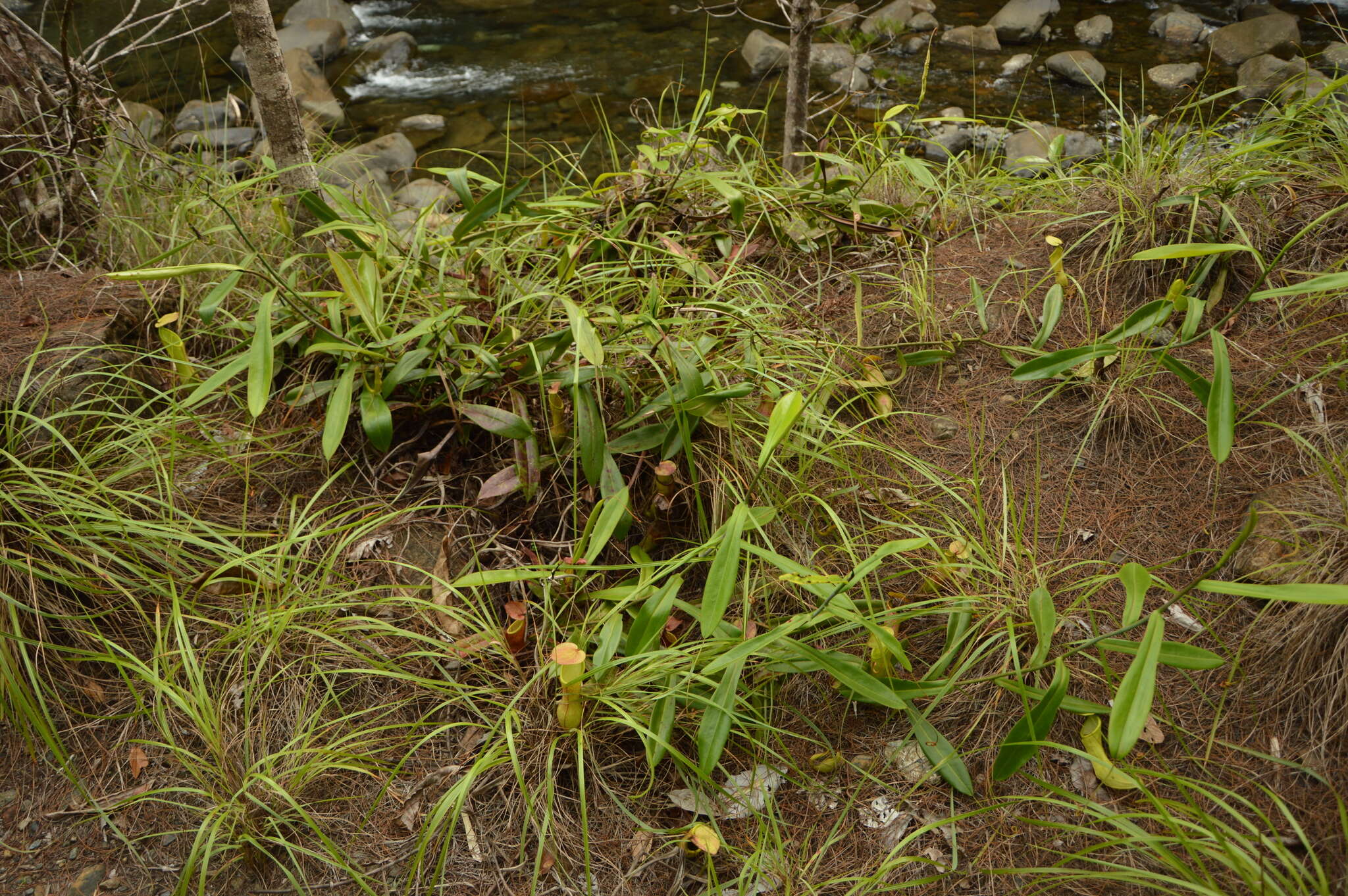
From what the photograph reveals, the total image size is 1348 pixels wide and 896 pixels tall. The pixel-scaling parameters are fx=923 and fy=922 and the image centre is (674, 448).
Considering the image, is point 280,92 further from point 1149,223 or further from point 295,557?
point 1149,223

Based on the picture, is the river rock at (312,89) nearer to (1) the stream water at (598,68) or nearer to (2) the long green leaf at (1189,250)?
(1) the stream water at (598,68)

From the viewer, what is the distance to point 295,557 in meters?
1.86

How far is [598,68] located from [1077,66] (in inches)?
119

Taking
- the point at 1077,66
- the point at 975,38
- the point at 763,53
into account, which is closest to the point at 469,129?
the point at 763,53

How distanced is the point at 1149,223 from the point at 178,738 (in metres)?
2.48

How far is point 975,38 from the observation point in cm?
623

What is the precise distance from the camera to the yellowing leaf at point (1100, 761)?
155 centimetres

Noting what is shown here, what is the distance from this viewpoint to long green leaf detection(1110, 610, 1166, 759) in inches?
51.5

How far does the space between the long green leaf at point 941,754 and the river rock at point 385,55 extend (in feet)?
20.4

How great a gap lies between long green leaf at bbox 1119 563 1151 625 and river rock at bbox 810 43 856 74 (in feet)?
17.4

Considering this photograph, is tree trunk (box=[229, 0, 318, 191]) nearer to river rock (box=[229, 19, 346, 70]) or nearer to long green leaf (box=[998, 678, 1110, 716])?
long green leaf (box=[998, 678, 1110, 716])

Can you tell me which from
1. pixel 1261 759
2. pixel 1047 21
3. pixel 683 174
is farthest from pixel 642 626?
pixel 1047 21

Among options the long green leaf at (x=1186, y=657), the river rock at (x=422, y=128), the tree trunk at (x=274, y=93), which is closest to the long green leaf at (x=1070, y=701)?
the long green leaf at (x=1186, y=657)

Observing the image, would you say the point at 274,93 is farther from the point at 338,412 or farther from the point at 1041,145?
the point at 1041,145
